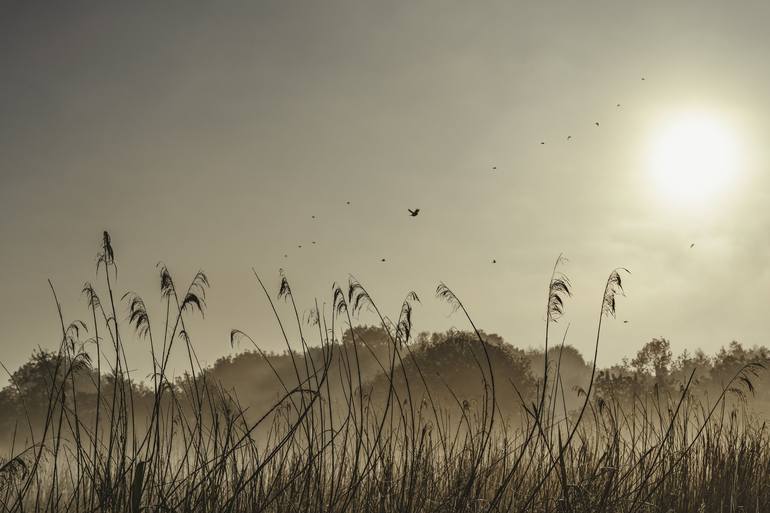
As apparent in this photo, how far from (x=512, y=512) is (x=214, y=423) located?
2.67m

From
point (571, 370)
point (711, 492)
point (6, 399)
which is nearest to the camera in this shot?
point (711, 492)

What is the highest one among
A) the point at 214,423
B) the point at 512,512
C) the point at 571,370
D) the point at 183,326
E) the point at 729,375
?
the point at 571,370

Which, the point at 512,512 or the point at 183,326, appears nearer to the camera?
the point at 183,326

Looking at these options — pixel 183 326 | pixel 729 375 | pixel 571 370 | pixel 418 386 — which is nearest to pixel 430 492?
pixel 183 326

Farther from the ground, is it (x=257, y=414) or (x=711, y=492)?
(x=257, y=414)

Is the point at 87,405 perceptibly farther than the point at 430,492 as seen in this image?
Yes

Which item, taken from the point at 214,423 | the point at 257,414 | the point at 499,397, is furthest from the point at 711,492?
the point at 257,414

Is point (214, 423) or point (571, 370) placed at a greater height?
point (571, 370)

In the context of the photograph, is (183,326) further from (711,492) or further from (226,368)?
(226,368)

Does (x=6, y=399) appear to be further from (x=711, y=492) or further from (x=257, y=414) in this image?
(x=711, y=492)

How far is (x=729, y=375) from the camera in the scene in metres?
39.8

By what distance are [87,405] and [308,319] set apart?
33.9m

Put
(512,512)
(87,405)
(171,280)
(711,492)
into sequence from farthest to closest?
(87,405) < (711,492) < (512,512) < (171,280)

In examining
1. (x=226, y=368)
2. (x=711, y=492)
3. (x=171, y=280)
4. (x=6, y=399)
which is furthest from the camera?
(x=226, y=368)
